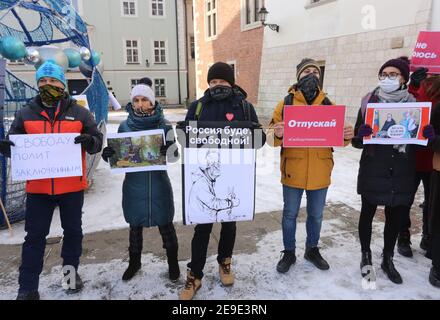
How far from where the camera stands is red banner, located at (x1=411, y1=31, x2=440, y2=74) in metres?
3.65

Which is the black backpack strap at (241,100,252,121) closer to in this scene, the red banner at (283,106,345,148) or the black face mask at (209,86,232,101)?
the black face mask at (209,86,232,101)

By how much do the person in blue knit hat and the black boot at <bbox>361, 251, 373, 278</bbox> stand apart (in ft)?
8.20

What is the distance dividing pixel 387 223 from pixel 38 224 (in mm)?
2907

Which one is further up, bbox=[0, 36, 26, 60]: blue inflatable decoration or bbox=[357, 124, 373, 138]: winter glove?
bbox=[0, 36, 26, 60]: blue inflatable decoration

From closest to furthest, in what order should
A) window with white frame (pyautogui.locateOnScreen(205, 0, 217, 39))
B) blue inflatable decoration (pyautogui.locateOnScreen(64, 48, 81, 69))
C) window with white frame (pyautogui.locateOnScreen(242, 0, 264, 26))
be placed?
1. blue inflatable decoration (pyautogui.locateOnScreen(64, 48, 81, 69))
2. window with white frame (pyautogui.locateOnScreen(242, 0, 264, 26))
3. window with white frame (pyautogui.locateOnScreen(205, 0, 217, 39))

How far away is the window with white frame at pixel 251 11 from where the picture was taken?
16.3m

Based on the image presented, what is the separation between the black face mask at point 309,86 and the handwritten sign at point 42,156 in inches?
74.3

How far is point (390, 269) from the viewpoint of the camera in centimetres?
305

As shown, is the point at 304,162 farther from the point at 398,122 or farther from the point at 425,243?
the point at 425,243

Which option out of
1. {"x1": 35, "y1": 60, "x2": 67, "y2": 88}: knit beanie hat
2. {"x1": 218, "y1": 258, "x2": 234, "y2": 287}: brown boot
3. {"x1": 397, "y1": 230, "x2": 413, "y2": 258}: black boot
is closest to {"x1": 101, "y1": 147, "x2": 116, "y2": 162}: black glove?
{"x1": 35, "y1": 60, "x2": 67, "y2": 88}: knit beanie hat

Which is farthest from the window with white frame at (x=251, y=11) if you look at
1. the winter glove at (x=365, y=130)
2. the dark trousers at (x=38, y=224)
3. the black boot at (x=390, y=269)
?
the dark trousers at (x=38, y=224)

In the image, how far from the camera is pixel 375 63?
10.2 m

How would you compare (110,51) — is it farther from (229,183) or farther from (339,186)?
(229,183)

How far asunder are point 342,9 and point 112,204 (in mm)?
9724
